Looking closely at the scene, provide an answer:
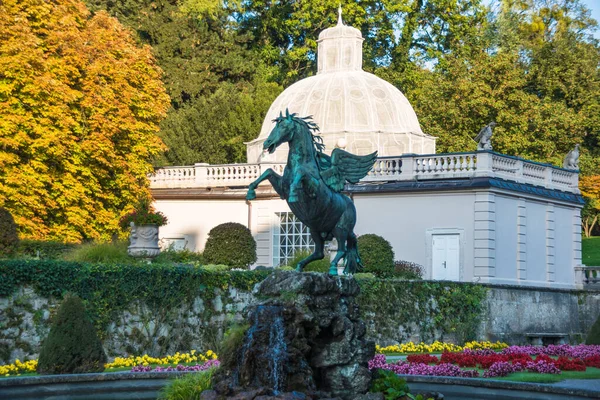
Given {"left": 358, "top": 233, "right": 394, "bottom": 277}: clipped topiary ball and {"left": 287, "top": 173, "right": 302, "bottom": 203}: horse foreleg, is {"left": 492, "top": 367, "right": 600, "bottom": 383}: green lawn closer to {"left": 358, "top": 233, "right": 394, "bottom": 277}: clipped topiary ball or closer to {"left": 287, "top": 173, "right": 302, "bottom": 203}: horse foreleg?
{"left": 287, "top": 173, "right": 302, "bottom": 203}: horse foreleg

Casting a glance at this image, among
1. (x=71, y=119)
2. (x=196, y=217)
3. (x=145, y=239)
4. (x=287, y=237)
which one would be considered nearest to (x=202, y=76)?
(x=196, y=217)

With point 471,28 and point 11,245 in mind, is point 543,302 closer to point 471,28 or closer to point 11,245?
point 11,245

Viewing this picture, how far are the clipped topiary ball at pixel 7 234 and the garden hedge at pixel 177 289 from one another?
5261 millimetres

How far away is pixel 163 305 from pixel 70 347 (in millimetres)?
5868

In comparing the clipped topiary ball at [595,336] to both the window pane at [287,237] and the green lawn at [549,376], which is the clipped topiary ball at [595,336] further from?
the window pane at [287,237]

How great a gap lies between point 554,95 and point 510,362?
3449cm

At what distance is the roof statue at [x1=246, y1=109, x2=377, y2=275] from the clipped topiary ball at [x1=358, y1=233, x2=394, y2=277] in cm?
1522

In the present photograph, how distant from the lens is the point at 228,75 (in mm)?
55656

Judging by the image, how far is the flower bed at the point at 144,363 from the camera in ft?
58.9

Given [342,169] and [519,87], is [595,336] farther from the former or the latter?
[519,87]

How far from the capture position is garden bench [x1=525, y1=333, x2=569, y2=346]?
32.9 m

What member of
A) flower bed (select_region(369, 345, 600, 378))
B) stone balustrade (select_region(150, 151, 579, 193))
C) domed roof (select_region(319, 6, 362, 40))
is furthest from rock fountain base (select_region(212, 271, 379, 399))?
domed roof (select_region(319, 6, 362, 40))

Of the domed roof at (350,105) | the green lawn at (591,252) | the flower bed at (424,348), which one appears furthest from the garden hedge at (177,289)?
the green lawn at (591,252)

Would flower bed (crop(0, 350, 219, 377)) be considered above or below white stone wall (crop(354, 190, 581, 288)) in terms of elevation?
below
